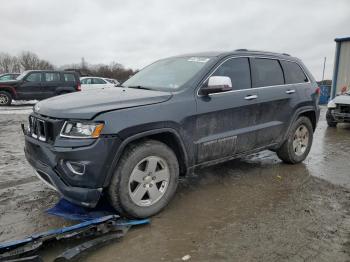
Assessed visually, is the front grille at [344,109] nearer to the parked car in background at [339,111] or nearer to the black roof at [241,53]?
the parked car in background at [339,111]

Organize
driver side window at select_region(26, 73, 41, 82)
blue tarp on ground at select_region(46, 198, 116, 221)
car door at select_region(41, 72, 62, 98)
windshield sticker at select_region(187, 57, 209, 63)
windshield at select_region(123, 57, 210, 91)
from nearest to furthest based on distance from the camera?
blue tarp on ground at select_region(46, 198, 116, 221) → windshield at select_region(123, 57, 210, 91) → windshield sticker at select_region(187, 57, 209, 63) → driver side window at select_region(26, 73, 41, 82) → car door at select_region(41, 72, 62, 98)

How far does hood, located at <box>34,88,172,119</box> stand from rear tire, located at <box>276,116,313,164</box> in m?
2.59

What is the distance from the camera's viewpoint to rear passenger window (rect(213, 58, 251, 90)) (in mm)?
4195

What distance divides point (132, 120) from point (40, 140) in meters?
0.97

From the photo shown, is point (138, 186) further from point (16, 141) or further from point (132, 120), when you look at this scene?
point (16, 141)

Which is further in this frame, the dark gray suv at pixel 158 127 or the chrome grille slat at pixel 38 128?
the chrome grille slat at pixel 38 128

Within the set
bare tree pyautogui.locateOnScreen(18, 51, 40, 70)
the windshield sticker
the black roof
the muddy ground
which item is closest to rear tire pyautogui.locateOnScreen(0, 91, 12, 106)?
the muddy ground

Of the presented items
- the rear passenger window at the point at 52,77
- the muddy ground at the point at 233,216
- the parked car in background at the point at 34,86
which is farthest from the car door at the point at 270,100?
the rear passenger window at the point at 52,77

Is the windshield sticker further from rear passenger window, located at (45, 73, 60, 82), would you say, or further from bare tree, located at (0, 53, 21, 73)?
bare tree, located at (0, 53, 21, 73)

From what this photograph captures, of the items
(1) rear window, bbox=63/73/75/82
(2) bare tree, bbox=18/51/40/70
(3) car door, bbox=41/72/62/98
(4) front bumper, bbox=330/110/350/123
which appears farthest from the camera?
(2) bare tree, bbox=18/51/40/70

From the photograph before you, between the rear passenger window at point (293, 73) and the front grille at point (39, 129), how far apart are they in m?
3.73

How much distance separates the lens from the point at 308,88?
545 centimetres

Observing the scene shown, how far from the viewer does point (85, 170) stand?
294 centimetres

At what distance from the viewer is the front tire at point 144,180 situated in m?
3.14
